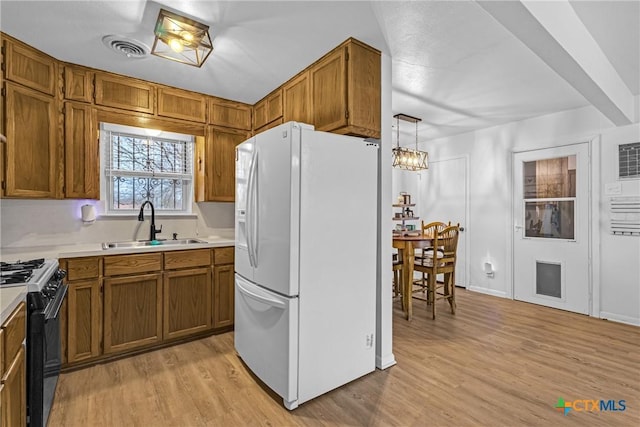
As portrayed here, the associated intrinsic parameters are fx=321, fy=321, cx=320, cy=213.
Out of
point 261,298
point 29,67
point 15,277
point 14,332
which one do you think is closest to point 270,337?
point 261,298

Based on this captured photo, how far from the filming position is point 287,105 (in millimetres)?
3004

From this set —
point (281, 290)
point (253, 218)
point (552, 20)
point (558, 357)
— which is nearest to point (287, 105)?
point (253, 218)

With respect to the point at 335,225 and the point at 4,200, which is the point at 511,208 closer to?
the point at 335,225

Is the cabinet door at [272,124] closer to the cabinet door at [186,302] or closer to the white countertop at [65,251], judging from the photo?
the white countertop at [65,251]

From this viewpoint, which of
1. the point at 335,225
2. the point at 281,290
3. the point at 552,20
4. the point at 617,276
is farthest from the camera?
the point at 617,276

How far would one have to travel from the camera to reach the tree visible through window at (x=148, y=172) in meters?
3.15

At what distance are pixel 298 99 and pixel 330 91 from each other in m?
0.48

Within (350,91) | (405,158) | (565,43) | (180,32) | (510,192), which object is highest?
(180,32)

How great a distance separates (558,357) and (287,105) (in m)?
3.19

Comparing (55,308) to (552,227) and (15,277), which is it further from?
(552,227)

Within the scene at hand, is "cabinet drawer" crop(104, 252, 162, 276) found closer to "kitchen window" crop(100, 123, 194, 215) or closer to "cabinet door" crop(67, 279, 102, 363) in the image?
"cabinet door" crop(67, 279, 102, 363)

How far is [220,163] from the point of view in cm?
347

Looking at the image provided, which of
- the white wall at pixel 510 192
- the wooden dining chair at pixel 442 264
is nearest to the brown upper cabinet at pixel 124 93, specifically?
the wooden dining chair at pixel 442 264

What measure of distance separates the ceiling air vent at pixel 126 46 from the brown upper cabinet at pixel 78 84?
51 centimetres
